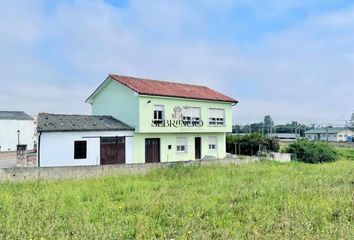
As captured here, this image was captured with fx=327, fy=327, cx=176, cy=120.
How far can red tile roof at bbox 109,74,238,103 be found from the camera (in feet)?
72.6

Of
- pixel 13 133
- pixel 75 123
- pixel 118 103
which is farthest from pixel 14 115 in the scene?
pixel 75 123

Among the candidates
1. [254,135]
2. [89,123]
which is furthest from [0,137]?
[254,135]

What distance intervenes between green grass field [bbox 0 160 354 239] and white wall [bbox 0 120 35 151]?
30.3 meters

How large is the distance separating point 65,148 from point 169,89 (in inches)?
349

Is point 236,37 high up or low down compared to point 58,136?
up

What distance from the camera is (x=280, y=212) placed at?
6582 millimetres

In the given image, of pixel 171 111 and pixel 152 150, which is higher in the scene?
pixel 171 111

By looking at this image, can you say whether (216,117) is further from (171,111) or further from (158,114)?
(158,114)

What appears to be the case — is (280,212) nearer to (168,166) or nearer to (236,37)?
(168,166)

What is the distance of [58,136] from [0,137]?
2312 centimetres

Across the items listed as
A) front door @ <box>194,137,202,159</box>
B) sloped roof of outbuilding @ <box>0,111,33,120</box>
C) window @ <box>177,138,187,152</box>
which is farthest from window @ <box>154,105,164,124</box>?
sloped roof of outbuilding @ <box>0,111,33,120</box>

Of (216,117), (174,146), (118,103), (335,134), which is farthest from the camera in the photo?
(335,134)

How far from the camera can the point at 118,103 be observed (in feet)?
75.5

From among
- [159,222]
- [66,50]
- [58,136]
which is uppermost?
[66,50]
